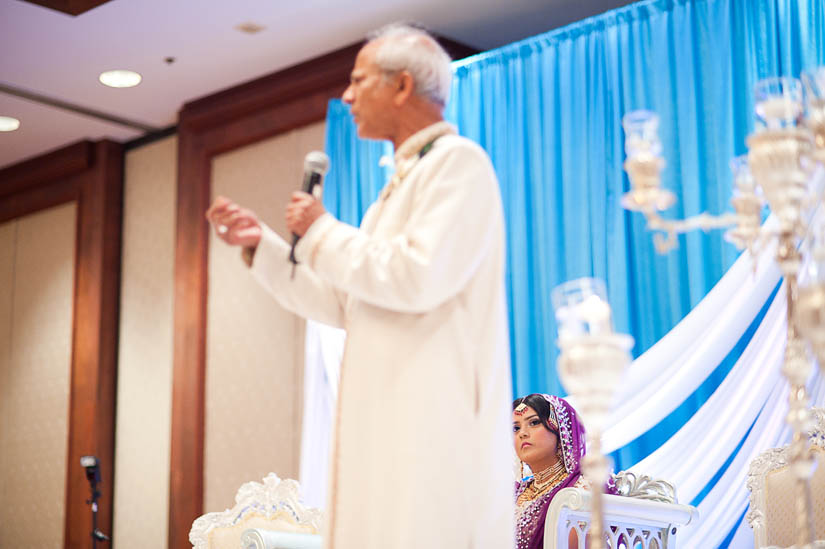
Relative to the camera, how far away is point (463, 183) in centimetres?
188

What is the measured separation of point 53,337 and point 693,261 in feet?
14.3

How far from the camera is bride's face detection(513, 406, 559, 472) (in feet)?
12.4

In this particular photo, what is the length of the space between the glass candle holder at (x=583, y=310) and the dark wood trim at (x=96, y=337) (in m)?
5.34

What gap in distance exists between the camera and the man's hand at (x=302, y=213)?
74.2 inches

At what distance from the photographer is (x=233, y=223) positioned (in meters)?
1.96

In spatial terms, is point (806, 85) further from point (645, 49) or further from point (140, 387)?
point (140, 387)

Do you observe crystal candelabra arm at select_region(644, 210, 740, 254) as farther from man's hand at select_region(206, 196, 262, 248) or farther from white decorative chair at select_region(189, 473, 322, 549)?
white decorative chair at select_region(189, 473, 322, 549)

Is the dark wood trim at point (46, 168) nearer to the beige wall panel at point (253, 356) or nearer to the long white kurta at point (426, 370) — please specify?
the beige wall panel at point (253, 356)

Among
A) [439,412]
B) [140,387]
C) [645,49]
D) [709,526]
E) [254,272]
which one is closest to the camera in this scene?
[439,412]

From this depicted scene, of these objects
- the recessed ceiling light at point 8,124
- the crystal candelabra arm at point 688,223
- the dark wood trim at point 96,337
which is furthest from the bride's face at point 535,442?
the recessed ceiling light at point 8,124

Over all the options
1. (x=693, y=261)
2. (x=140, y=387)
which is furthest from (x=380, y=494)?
(x=140, y=387)

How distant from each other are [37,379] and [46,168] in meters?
1.36

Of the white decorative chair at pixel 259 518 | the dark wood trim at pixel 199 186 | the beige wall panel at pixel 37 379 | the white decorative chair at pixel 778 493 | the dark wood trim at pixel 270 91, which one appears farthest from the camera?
Answer: the beige wall panel at pixel 37 379

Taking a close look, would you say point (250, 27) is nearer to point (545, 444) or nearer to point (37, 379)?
point (545, 444)
